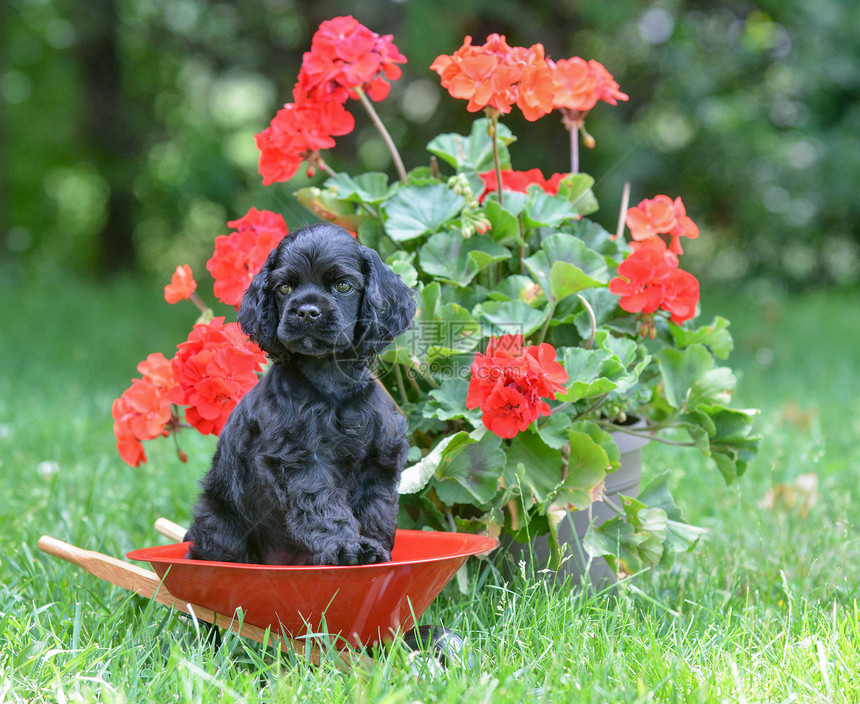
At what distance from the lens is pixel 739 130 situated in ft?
26.5

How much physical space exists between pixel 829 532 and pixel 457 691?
1845 millimetres

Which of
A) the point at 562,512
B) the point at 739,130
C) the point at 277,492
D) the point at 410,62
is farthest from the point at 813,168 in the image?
the point at 277,492

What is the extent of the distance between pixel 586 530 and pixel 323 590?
0.99m

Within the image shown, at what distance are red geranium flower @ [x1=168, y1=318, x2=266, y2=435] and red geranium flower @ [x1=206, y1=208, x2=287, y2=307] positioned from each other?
16 cm

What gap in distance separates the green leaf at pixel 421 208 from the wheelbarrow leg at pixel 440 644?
1.13 metres

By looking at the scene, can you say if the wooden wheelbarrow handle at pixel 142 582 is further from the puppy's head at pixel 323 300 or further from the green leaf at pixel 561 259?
the green leaf at pixel 561 259

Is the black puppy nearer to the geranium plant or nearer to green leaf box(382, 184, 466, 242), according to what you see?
the geranium plant

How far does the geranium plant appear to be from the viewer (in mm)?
2301

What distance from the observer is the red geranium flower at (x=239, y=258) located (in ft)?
8.06

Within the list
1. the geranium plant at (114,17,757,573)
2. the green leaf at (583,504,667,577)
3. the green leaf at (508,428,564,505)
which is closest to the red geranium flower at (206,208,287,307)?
the geranium plant at (114,17,757,573)

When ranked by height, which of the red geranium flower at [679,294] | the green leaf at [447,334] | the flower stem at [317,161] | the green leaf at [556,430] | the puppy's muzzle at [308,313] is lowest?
the green leaf at [556,430]

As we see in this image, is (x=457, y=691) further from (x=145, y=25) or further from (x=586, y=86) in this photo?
(x=145, y=25)

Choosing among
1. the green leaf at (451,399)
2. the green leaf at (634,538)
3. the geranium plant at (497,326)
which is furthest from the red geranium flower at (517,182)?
the green leaf at (634,538)

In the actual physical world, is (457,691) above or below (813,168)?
below
